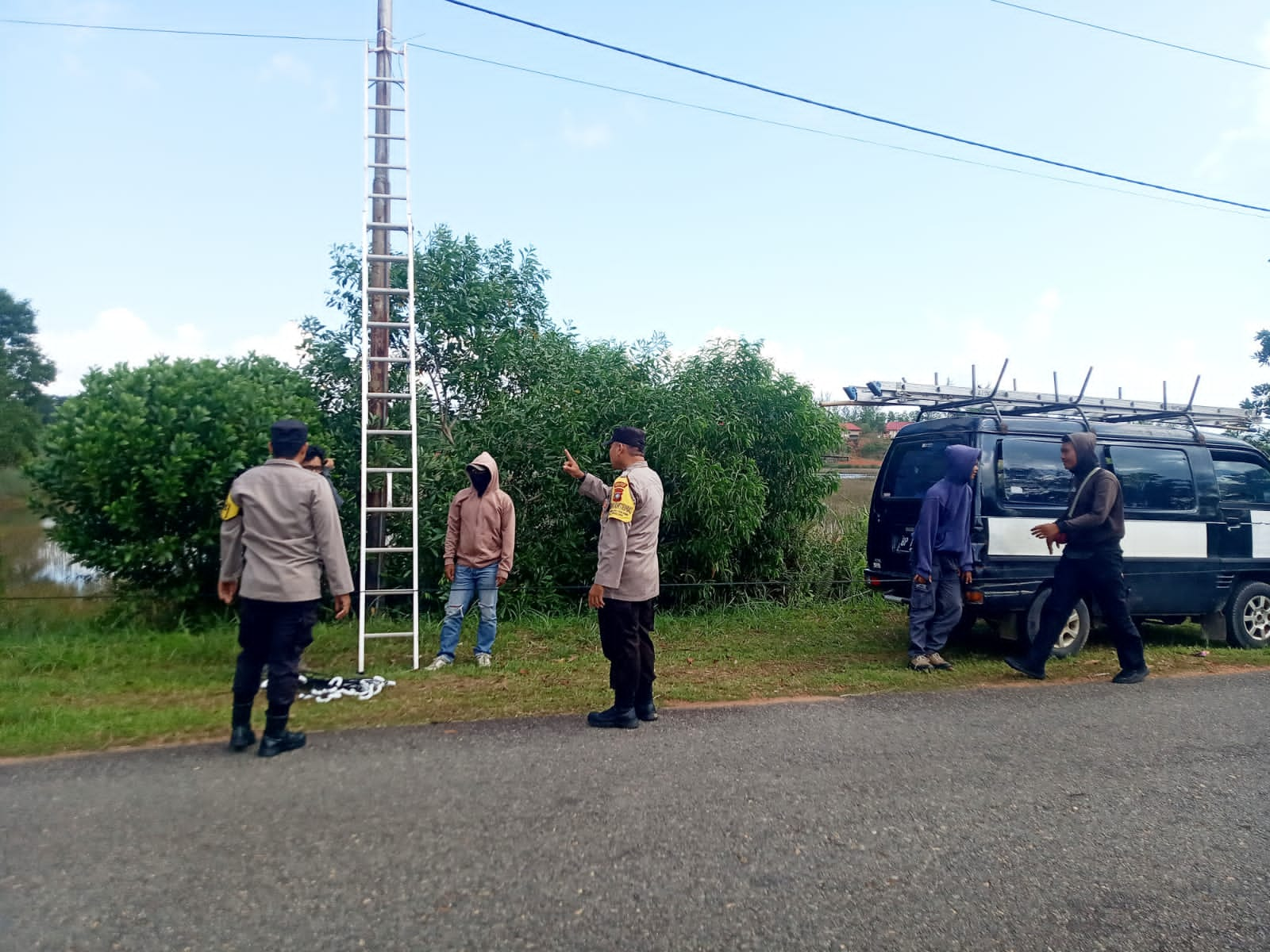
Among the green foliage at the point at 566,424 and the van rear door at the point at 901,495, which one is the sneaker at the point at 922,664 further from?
the green foliage at the point at 566,424

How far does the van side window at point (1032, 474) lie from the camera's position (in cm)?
825

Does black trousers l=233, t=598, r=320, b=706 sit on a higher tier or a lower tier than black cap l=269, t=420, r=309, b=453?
lower

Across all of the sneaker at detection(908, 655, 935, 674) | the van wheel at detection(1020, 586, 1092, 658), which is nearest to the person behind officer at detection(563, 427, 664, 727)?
the sneaker at detection(908, 655, 935, 674)

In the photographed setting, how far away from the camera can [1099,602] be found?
7520mm

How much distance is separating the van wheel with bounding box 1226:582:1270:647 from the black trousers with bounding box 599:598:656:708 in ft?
21.7

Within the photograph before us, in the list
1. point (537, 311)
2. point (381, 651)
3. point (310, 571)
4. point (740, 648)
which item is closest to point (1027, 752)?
point (740, 648)

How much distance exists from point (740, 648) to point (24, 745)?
5.60m

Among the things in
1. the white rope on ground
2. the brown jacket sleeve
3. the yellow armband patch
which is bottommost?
the white rope on ground

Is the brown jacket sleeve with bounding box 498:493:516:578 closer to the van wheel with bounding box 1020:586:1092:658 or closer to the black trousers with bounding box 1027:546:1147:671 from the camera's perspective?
the black trousers with bounding box 1027:546:1147:671

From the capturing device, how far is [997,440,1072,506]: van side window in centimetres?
825

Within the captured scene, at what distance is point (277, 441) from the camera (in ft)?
17.5

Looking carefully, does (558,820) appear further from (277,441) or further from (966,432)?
(966,432)

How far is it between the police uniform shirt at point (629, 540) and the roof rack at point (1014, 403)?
369 centimetres

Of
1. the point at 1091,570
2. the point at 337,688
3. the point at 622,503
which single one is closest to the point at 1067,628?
the point at 1091,570
